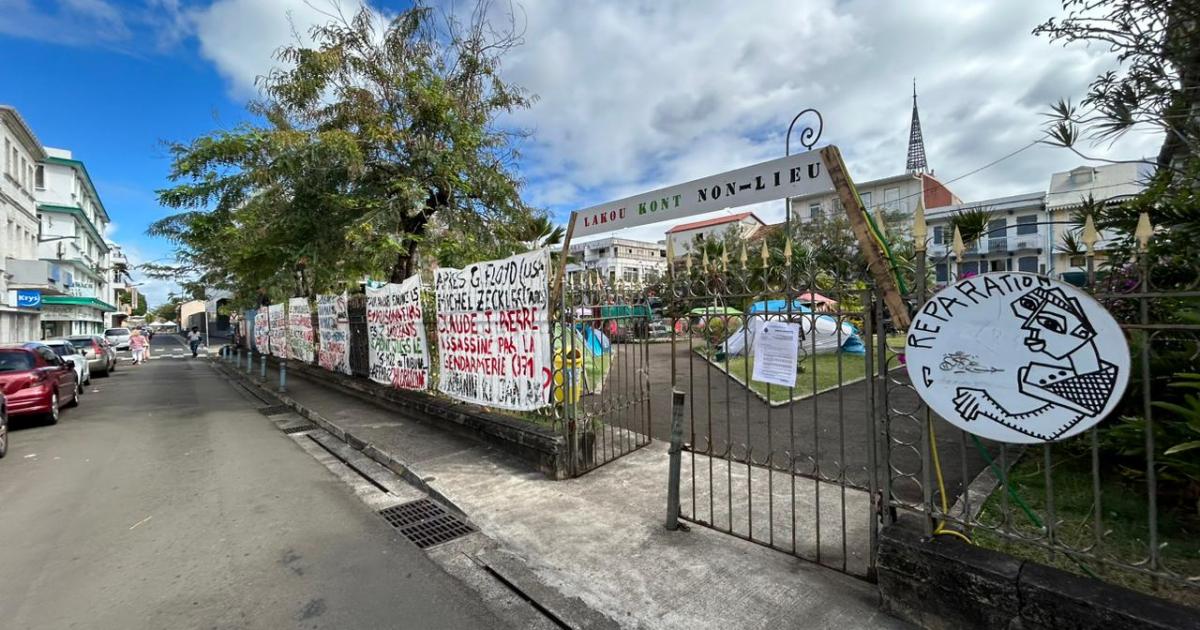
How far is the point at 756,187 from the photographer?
3.52 metres

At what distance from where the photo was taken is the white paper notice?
364cm

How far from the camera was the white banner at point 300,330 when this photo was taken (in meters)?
14.6

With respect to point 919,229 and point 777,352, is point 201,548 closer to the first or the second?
point 777,352

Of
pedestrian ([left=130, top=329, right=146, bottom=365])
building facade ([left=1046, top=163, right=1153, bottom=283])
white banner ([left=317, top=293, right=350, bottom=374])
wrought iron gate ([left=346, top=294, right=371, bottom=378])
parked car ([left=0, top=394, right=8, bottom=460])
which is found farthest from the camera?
pedestrian ([left=130, top=329, right=146, bottom=365])

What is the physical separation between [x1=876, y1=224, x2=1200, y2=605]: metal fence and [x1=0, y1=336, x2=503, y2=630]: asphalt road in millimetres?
2775

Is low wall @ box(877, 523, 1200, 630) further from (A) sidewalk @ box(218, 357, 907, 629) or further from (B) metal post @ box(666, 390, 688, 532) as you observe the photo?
→ (B) metal post @ box(666, 390, 688, 532)

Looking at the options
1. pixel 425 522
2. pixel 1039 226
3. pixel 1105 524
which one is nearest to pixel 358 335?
pixel 425 522

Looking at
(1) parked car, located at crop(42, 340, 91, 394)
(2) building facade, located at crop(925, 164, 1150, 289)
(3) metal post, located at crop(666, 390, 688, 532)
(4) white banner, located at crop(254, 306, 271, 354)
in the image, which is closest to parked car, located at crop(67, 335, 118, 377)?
(1) parked car, located at crop(42, 340, 91, 394)

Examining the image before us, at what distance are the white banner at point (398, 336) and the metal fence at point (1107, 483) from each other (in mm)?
6774

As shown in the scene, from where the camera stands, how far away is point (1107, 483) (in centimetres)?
454

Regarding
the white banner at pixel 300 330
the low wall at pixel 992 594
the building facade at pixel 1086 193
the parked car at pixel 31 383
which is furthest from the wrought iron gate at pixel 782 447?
the white banner at pixel 300 330

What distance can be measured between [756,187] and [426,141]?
7.31 m

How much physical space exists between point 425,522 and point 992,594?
4.10 meters

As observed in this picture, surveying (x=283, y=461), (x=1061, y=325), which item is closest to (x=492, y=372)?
(x=283, y=461)
